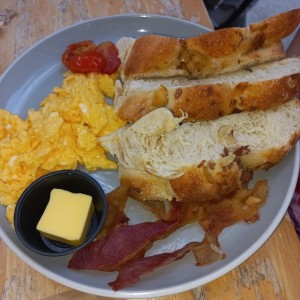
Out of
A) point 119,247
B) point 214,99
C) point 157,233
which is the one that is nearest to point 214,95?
point 214,99

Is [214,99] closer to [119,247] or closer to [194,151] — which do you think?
[194,151]

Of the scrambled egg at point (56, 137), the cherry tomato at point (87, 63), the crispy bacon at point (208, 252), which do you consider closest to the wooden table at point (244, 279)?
the crispy bacon at point (208, 252)

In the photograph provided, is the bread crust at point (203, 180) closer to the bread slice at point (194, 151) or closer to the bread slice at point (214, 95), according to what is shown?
the bread slice at point (194, 151)

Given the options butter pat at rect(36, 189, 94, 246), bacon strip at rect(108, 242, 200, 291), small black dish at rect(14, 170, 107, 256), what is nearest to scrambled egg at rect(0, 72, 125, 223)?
small black dish at rect(14, 170, 107, 256)

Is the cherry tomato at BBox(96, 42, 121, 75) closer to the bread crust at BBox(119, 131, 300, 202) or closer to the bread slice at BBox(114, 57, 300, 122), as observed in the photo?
the bread slice at BBox(114, 57, 300, 122)

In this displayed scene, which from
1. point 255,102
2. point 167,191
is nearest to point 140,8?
point 255,102
